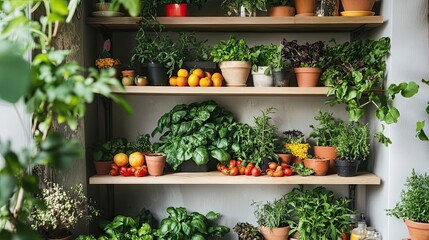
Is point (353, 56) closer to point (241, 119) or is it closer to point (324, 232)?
point (241, 119)

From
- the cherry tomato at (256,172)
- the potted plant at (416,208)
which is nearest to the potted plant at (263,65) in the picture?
the cherry tomato at (256,172)

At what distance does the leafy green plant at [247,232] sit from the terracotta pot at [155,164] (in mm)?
611

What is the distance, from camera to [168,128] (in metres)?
3.11

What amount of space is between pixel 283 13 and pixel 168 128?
40.5 inches

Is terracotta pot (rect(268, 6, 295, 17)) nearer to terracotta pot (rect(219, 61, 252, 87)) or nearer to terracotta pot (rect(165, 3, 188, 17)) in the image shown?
terracotta pot (rect(219, 61, 252, 87))

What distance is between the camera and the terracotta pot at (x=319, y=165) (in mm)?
2855

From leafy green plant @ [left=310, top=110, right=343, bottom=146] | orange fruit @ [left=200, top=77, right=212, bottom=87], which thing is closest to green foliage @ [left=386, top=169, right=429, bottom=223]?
leafy green plant @ [left=310, top=110, right=343, bottom=146]

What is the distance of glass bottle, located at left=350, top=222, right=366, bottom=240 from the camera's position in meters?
2.81

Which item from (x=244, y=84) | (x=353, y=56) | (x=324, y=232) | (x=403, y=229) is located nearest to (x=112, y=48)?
(x=244, y=84)

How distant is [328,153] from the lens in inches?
117

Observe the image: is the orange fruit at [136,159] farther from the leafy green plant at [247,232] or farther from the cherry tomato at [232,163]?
the leafy green plant at [247,232]

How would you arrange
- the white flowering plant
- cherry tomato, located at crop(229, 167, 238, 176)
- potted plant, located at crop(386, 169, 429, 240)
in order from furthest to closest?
1. cherry tomato, located at crop(229, 167, 238, 176)
2. potted plant, located at crop(386, 169, 429, 240)
3. the white flowering plant

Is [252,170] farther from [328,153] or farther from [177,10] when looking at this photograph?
[177,10]

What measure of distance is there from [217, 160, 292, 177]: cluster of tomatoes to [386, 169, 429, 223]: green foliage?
0.62 m
